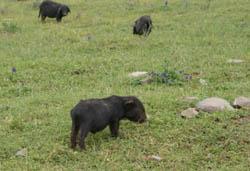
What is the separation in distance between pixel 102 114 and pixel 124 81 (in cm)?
305

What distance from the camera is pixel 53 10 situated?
1723 cm

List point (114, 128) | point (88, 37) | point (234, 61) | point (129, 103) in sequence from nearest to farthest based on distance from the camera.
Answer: point (114, 128), point (129, 103), point (234, 61), point (88, 37)

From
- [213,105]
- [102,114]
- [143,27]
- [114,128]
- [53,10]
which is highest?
[53,10]

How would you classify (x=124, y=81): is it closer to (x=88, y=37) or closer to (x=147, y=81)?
(x=147, y=81)

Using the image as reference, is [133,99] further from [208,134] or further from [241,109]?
[241,109]

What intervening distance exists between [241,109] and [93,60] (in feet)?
14.4

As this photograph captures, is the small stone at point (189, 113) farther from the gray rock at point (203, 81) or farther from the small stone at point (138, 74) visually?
the small stone at point (138, 74)

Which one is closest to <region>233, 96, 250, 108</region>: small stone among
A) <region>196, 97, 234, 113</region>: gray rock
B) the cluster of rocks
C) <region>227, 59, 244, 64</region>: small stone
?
the cluster of rocks

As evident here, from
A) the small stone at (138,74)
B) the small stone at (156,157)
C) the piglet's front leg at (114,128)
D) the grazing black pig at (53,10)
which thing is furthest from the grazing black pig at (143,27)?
the small stone at (156,157)

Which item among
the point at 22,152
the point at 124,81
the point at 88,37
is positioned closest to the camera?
the point at 22,152

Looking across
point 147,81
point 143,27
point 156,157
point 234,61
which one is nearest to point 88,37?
point 143,27

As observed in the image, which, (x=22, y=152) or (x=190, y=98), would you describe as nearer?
(x=22, y=152)

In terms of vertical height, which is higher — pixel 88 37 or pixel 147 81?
pixel 88 37

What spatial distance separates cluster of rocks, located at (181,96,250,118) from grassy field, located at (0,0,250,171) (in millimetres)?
151
